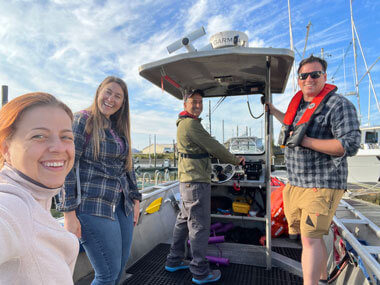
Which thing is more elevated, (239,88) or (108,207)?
(239,88)

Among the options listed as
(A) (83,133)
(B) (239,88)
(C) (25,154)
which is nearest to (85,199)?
(A) (83,133)

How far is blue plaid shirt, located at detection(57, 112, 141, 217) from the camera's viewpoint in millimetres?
1556

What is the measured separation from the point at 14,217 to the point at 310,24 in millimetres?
18897

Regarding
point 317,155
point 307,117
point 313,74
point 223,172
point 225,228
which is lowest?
point 225,228

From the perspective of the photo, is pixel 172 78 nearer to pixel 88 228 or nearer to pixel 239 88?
pixel 239 88

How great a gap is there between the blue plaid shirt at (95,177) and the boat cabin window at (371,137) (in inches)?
776

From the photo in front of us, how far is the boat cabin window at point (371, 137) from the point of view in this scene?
1680 centimetres

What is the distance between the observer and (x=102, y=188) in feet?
5.42

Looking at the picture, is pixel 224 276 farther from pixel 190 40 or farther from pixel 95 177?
pixel 190 40

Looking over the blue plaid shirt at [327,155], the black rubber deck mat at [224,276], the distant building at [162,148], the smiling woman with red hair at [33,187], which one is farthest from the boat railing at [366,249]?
the distant building at [162,148]

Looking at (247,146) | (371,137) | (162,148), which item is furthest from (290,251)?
(162,148)

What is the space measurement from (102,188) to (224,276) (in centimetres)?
186

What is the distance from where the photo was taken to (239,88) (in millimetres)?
3799

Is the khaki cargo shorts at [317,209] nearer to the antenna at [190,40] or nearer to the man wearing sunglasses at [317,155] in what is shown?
the man wearing sunglasses at [317,155]
